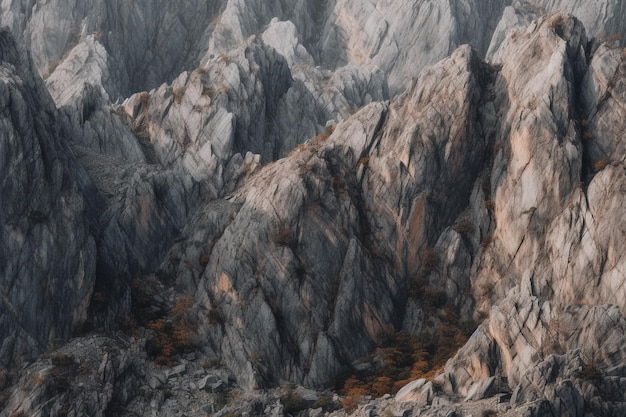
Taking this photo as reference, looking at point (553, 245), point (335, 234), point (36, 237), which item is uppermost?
point (36, 237)

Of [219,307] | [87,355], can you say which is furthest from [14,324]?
[219,307]

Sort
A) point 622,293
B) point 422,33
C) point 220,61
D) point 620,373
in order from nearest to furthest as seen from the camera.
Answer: point 620,373
point 622,293
point 220,61
point 422,33

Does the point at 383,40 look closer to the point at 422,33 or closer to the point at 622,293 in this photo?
the point at 422,33

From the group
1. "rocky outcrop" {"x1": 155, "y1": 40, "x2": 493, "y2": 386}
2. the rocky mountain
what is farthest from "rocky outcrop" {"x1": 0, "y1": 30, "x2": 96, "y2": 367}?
"rocky outcrop" {"x1": 155, "y1": 40, "x2": 493, "y2": 386}

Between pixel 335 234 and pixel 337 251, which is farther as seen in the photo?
pixel 335 234

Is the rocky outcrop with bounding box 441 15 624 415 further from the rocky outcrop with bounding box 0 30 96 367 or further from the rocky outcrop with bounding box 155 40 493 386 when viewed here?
the rocky outcrop with bounding box 0 30 96 367

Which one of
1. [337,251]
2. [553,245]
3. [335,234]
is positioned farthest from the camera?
[335,234]

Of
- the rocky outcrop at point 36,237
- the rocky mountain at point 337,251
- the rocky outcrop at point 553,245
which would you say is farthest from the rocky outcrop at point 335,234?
the rocky outcrop at point 36,237

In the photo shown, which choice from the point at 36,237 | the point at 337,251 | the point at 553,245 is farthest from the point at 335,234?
the point at 36,237

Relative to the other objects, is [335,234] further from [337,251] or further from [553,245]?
[553,245]
